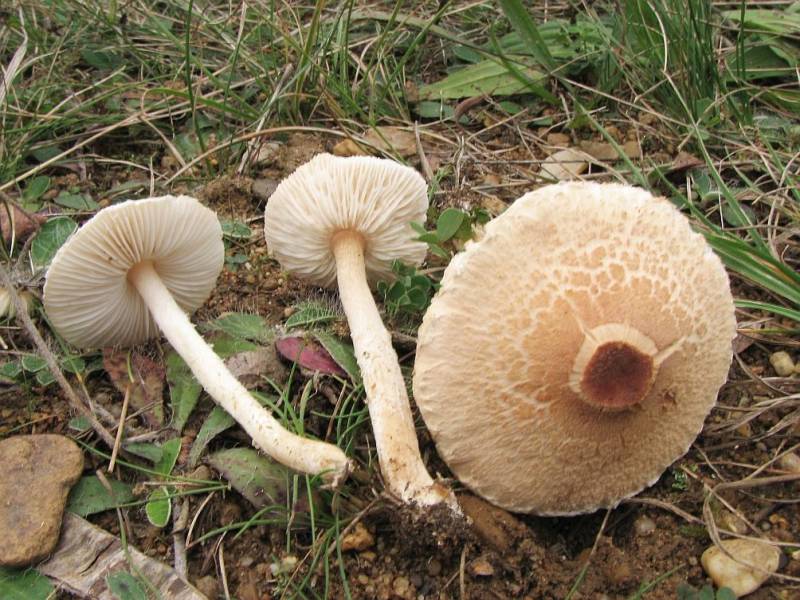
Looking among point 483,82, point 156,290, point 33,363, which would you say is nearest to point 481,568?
point 156,290

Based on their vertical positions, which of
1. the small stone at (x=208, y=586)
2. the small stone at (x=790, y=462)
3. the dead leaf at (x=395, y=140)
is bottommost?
the small stone at (x=790, y=462)

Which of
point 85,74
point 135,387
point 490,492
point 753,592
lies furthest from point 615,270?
point 85,74

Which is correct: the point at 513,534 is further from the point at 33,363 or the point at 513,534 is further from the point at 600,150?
the point at 600,150

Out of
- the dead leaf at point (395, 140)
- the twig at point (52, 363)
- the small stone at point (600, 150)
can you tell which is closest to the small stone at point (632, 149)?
the small stone at point (600, 150)

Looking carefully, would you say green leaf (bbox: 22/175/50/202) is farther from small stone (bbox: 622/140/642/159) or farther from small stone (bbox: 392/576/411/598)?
small stone (bbox: 622/140/642/159)

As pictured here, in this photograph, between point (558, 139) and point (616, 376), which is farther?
point (558, 139)

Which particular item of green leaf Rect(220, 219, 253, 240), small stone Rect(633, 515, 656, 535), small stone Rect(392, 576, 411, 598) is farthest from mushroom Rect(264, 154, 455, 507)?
small stone Rect(633, 515, 656, 535)

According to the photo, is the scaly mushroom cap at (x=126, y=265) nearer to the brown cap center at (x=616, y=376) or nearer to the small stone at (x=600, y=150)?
the brown cap center at (x=616, y=376)
